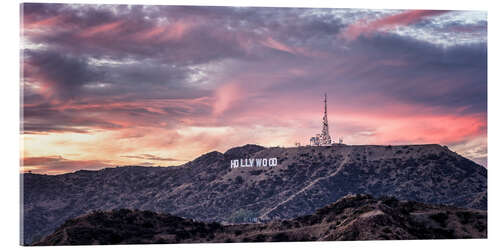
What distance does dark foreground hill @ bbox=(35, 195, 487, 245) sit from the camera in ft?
175

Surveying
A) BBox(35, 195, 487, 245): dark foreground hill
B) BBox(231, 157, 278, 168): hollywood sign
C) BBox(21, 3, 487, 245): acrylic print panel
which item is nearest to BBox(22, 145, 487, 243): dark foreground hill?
BBox(21, 3, 487, 245): acrylic print panel

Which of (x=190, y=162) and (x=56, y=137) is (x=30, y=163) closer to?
(x=56, y=137)

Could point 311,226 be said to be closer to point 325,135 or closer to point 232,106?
point 325,135

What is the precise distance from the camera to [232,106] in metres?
57.7

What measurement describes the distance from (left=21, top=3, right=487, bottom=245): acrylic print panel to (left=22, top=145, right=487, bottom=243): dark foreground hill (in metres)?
0.35

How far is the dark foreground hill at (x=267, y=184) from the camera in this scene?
60.5 metres

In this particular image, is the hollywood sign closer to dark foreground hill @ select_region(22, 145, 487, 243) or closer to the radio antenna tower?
dark foreground hill @ select_region(22, 145, 487, 243)

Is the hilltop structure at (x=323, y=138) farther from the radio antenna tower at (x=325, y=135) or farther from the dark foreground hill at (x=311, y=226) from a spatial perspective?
the dark foreground hill at (x=311, y=226)

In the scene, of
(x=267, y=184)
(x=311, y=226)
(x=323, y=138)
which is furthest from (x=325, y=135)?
(x=267, y=184)

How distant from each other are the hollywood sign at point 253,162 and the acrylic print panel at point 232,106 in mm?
113

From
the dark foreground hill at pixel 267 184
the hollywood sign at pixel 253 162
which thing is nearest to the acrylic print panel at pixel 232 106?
the hollywood sign at pixel 253 162

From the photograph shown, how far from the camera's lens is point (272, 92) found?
192ft

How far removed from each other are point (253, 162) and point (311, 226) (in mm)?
6582
